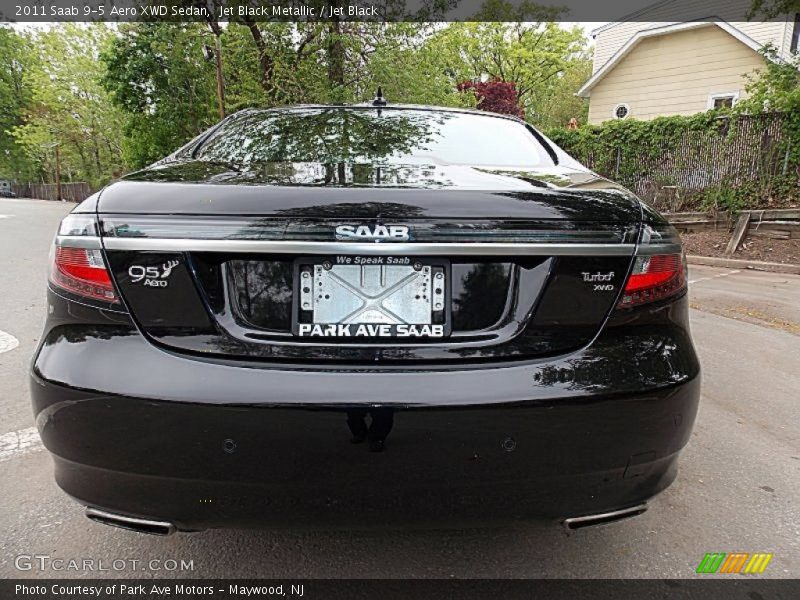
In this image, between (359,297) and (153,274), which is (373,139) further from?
(153,274)

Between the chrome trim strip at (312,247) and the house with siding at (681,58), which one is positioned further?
the house with siding at (681,58)

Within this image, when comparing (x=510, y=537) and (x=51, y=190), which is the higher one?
(x=510, y=537)

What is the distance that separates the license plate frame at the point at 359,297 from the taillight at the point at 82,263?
47 centimetres

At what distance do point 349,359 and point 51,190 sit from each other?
6030 cm

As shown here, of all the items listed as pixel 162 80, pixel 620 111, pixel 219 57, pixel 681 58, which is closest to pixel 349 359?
pixel 219 57

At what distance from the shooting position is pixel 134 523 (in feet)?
4.95

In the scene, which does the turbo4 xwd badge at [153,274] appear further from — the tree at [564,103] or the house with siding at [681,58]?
the tree at [564,103]

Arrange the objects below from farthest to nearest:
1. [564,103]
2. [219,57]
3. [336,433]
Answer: [564,103] → [219,57] → [336,433]

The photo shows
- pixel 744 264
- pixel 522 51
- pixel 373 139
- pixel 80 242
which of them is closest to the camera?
pixel 80 242

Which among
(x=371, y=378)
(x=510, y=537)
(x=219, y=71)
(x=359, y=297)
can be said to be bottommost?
(x=510, y=537)

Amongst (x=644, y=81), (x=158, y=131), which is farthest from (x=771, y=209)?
(x=158, y=131)

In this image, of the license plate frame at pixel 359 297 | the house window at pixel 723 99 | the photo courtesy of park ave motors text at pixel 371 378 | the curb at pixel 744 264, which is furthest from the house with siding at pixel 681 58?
the license plate frame at pixel 359 297

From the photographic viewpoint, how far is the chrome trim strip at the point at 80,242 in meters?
1.48

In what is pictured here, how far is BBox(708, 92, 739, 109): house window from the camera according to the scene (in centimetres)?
1596
